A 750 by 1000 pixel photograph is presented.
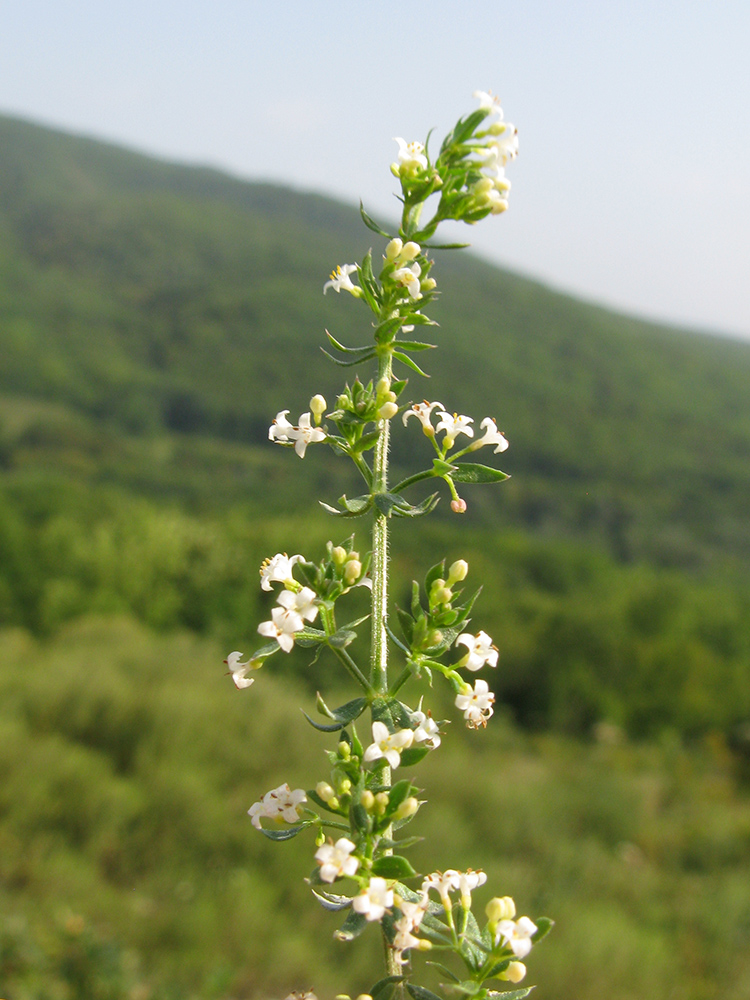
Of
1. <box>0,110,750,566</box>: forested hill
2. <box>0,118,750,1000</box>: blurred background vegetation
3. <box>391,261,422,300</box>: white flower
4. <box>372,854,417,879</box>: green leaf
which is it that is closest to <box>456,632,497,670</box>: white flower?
<box>372,854,417,879</box>: green leaf

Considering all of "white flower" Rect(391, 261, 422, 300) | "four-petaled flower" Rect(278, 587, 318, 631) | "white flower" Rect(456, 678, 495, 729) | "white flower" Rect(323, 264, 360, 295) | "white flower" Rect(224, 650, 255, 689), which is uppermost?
"white flower" Rect(391, 261, 422, 300)

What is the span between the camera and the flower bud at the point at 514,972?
1463 millimetres

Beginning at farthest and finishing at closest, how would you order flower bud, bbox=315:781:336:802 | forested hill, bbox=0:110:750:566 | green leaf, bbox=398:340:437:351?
forested hill, bbox=0:110:750:566 < green leaf, bbox=398:340:437:351 < flower bud, bbox=315:781:336:802

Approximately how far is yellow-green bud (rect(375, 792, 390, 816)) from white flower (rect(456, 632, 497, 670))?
0.34 meters

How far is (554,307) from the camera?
6570 inches

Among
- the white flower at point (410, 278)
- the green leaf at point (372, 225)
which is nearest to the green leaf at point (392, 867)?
the white flower at point (410, 278)

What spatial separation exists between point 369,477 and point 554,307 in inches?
6830

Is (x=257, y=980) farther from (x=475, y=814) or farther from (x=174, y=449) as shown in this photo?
(x=174, y=449)

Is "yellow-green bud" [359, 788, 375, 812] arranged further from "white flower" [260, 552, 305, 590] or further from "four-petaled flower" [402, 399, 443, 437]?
"four-petaled flower" [402, 399, 443, 437]

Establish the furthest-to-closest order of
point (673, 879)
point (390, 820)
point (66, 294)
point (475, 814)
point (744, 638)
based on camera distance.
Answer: point (66, 294) → point (744, 638) → point (475, 814) → point (673, 879) → point (390, 820)

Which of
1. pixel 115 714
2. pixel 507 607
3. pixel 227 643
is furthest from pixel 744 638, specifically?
pixel 115 714

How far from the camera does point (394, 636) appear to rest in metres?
1.64

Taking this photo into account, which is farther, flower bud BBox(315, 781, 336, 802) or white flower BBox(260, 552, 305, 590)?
white flower BBox(260, 552, 305, 590)

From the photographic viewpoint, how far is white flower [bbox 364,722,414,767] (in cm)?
154
